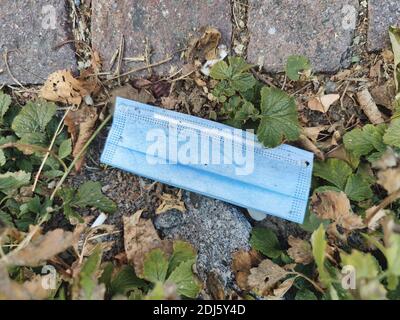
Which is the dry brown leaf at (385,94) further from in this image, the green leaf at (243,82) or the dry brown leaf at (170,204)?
the dry brown leaf at (170,204)

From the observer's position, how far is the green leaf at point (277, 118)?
176 centimetres

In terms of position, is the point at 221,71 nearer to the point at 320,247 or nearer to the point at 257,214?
the point at 257,214

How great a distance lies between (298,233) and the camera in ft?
6.04

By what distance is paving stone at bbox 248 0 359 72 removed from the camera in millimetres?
1869

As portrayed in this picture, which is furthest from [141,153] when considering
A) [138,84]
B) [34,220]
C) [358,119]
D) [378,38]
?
[378,38]

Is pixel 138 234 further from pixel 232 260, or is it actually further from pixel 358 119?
pixel 358 119

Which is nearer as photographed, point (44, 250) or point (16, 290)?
point (16, 290)

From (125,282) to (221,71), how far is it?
0.78 metres

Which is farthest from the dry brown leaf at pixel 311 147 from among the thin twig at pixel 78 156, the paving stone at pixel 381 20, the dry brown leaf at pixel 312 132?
the thin twig at pixel 78 156

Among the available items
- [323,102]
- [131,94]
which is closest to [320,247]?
[323,102]

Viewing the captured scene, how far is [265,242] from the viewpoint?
178 centimetres

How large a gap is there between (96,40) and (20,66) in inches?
11.5

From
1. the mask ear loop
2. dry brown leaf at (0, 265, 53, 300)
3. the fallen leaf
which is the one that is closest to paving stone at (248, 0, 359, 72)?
the mask ear loop

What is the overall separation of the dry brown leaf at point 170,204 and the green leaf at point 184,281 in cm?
27
